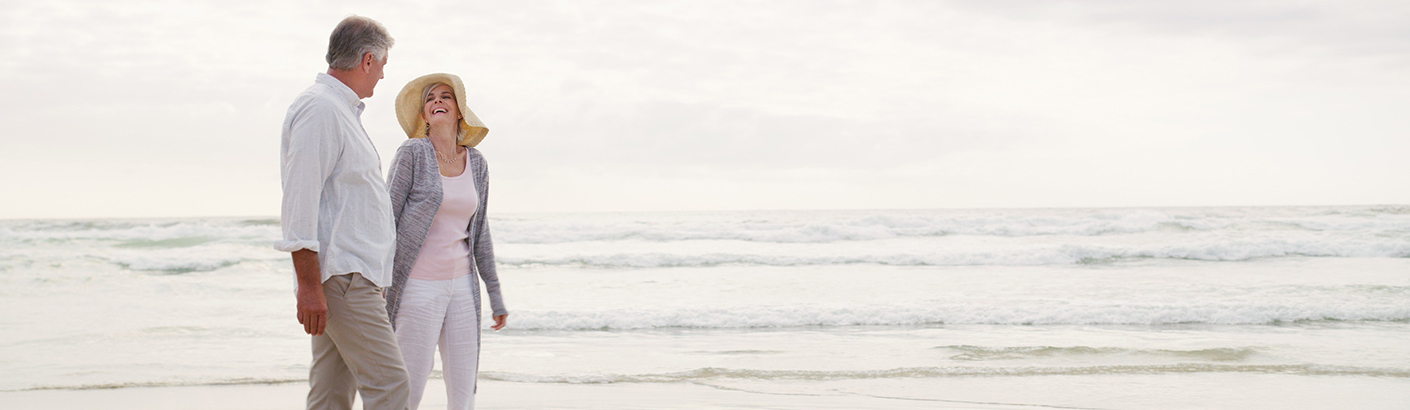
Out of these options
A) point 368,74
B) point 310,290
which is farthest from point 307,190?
point 368,74

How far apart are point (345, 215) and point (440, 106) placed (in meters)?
0.86

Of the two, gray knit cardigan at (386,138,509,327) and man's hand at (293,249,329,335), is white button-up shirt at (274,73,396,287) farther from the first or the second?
gray knit cardigan at (386,138,509,327)

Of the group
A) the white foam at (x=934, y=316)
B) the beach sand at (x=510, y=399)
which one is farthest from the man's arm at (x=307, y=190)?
the white foam at (x=934, y=316)

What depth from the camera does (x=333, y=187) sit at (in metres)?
2.13

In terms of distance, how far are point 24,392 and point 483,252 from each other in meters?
3.95

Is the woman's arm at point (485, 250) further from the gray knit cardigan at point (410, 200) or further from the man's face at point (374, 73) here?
the man's face at point (374, 73)

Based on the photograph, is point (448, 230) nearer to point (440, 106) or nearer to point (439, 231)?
point (439, 231)

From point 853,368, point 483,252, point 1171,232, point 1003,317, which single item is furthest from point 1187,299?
point 1171,232

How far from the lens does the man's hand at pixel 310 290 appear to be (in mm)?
2033

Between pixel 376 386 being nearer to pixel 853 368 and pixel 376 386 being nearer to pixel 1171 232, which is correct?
pixel 853 368

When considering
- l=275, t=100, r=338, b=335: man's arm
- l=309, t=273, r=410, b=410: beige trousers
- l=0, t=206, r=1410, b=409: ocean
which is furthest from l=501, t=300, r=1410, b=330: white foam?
l=275, t=100, r=338, b=335: man's arm

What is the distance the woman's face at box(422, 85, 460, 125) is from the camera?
115 inches

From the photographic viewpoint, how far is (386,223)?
2264mm

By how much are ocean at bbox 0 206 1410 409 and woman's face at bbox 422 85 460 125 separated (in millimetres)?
2398
